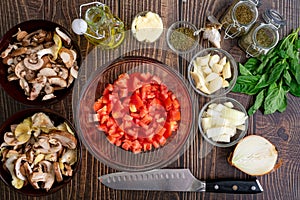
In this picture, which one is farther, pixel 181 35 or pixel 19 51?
pixel 181 35

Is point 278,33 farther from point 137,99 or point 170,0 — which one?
point 137,99

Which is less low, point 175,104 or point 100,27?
point 100,27

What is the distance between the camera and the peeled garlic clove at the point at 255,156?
1.94m

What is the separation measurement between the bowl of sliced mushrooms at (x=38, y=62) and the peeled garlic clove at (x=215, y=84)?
1.94ft

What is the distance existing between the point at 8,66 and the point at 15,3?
297 millimetres

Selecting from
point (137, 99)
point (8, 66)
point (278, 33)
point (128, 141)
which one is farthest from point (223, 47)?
point (8, 66)

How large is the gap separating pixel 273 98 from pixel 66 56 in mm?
927

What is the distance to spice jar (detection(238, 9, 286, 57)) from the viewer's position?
1909mm

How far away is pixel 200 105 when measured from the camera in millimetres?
1970

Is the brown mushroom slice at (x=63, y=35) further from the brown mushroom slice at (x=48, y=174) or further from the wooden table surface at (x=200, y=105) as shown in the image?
the brown mushroom slice at (x=48, y=174)

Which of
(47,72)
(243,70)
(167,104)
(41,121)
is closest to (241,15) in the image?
(243,70)

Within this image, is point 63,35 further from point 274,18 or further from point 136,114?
point 274,18

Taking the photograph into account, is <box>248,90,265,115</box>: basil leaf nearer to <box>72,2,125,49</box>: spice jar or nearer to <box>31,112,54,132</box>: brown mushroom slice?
<box>72,2,125,49</box>: spice jar

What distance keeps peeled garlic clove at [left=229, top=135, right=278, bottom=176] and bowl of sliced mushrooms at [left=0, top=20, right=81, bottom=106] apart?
31.4 inches
